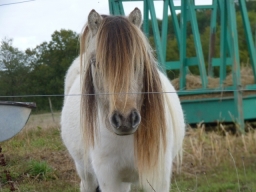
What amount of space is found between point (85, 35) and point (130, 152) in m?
0.91

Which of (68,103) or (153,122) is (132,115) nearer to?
(153,122)

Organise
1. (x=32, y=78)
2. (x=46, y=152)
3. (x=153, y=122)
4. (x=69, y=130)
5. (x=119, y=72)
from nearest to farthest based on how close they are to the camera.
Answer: (x=119, y=72) < (x=153, y=122) < (x=69, y=130) < (x=32, y=78) < (x=46, y=152)

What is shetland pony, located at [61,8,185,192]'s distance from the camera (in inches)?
135

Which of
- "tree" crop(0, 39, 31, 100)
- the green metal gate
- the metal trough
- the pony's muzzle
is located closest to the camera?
the pony's muzzle

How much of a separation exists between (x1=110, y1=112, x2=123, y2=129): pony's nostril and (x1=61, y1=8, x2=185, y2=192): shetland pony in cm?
6

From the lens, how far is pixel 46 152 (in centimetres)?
779

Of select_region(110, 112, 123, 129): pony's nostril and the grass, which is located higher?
select_region(110, 112, 123, 129): pony's nostril

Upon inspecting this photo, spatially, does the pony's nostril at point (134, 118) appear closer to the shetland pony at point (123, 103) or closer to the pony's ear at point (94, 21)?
the shetland pony at point (123, 103)

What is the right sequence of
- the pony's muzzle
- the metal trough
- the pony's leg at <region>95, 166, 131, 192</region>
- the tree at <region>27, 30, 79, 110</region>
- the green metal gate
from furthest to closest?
the green metal gate
the tree at <region>27, 30, 79, 110</region>
the metal trough
the pony's leg at <region>95, 166, 131, 192</region>
the pony's muzzle

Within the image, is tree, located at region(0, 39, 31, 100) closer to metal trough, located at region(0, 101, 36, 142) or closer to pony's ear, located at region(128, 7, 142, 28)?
metal trough, located at region(0, 101, 36, 142)

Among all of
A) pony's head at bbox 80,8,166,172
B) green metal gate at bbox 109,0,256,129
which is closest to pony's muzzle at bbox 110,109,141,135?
pony's head at bbox 80,8,166,172

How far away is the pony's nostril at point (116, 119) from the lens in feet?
10.3

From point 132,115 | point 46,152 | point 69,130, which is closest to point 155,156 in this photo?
point 132,115

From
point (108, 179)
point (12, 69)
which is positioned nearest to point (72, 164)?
point (12, 69)
